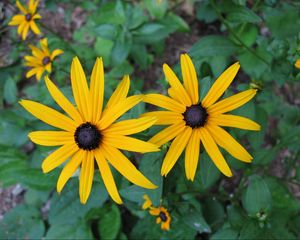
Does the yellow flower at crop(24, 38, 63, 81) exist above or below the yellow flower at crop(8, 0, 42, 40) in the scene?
below

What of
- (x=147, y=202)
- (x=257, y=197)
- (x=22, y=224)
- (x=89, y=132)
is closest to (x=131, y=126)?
(x=89, y=132)

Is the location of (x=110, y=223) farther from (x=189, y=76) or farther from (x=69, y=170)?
(x=189, y=76)

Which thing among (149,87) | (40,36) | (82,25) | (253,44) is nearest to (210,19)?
(253,44)

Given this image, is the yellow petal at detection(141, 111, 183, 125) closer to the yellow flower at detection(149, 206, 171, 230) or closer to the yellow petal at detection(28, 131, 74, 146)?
the yellow petal at detection(28, 131, 74, 146)

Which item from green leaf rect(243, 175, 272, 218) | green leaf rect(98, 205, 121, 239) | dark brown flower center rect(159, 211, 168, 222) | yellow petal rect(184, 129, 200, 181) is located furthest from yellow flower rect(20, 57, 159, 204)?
green leaf rect(98, 205, 121, 239)

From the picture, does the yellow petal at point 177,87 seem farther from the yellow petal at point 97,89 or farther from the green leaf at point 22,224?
the green leaf at point 22,224

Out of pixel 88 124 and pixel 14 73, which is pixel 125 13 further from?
pixel 88 124

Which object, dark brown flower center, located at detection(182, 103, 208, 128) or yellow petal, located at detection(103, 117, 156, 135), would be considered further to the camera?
dark brown flower center, located at detection(182, 103, 208, 128)
